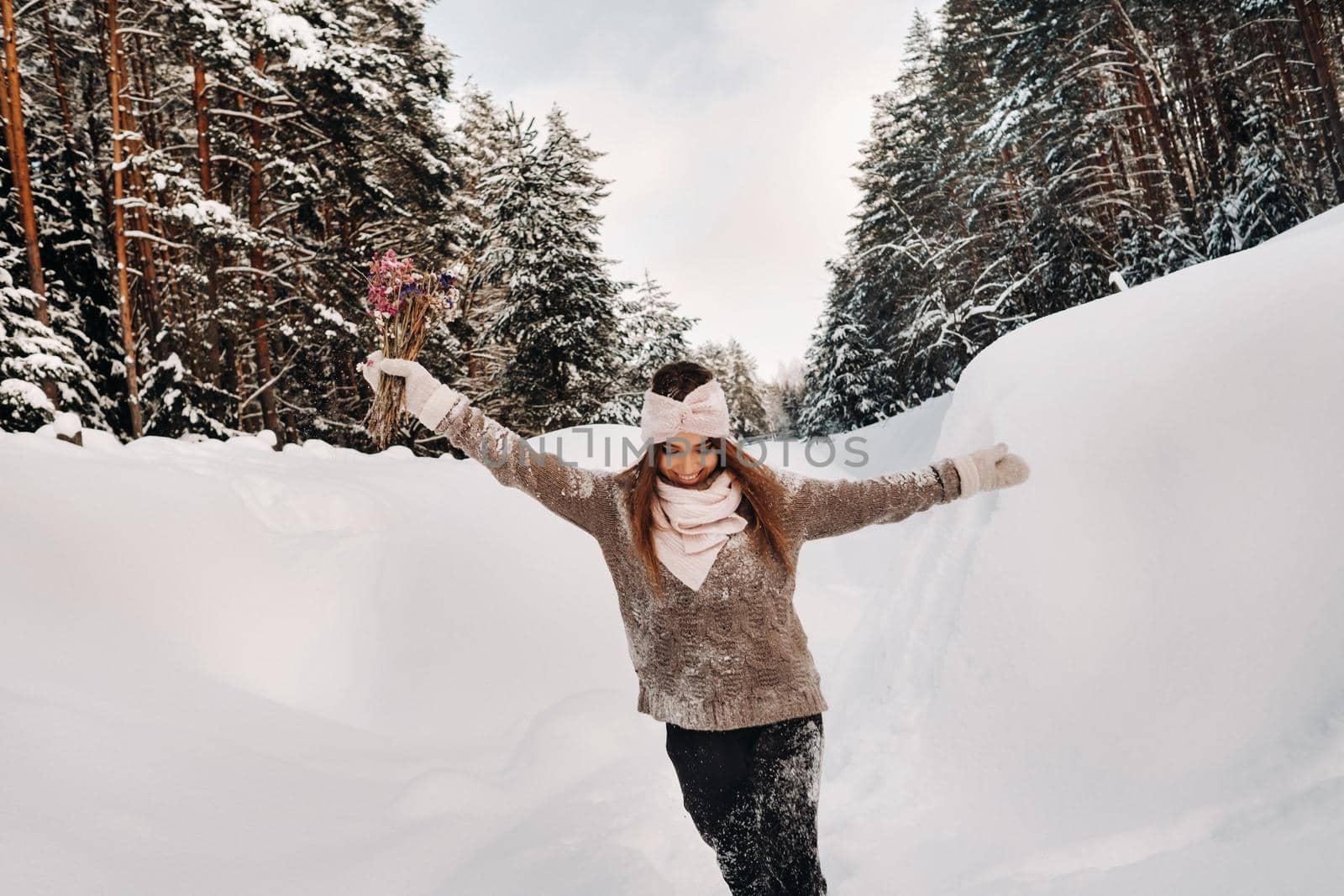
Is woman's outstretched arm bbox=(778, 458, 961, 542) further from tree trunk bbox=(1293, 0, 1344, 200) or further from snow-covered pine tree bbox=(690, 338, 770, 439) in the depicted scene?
snow-covered pine tree bbox=(690, 338, 770, 439)

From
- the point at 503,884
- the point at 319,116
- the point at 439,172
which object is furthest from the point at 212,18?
the point at 503,884

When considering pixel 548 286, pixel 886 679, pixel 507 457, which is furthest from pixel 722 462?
pixel 548 286

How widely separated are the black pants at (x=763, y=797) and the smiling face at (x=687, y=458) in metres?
0.69

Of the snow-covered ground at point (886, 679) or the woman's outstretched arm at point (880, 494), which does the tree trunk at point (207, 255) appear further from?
the woman's outstretched arm at point (880, 494)

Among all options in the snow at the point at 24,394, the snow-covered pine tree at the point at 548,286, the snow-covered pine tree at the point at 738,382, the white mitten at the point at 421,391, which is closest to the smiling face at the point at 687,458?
the white mitten at the point at 421,391

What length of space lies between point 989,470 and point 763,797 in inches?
43.4

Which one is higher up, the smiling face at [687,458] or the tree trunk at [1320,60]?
the tree trunk at [1320,60]

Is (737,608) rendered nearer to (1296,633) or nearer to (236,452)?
(1296,633)

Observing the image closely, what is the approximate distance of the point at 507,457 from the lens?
1940 mm

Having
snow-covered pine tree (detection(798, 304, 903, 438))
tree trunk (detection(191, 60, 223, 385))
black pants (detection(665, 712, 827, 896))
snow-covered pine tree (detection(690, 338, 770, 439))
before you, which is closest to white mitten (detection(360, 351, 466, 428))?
black pants (detection(665, 712, 827, 896))

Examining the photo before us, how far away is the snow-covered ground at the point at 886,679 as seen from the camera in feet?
7.80

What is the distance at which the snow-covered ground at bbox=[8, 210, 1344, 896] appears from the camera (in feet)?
7.80

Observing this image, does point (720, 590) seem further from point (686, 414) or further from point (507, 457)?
point (507, 457)

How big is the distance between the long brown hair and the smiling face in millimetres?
15
